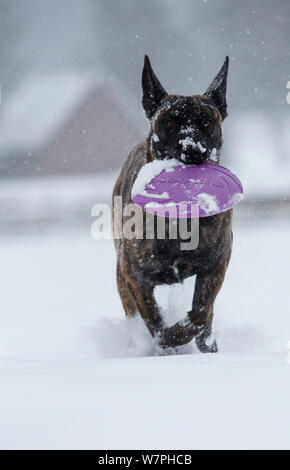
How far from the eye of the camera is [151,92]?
3420 mm

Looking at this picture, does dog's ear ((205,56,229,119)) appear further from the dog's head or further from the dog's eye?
the dog's eye

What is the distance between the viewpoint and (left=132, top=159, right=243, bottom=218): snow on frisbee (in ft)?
9.84

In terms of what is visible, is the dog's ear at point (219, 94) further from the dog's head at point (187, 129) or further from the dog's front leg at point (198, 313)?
the dog's front leg at point (198, 313)

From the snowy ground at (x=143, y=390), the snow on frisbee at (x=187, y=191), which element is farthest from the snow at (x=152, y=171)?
the snowy ground at (x=143, y=390)

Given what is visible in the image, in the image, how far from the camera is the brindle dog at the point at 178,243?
312cm

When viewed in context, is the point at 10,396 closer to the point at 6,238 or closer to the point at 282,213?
the point at 6,238

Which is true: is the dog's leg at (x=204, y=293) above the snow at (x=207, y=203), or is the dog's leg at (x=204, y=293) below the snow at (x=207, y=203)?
below

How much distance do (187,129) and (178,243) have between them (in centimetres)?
56

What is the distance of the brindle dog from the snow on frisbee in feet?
0.21

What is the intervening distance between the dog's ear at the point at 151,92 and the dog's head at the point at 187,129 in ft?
0.08

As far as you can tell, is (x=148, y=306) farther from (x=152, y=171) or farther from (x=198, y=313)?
(x=152, y=171)

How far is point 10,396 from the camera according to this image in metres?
1.69

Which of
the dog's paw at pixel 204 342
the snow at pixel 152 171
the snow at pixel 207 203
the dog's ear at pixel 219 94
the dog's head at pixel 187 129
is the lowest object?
the dog's paw at pixel 204 342
